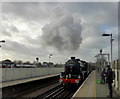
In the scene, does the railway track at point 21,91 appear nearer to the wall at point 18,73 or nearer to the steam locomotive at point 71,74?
the steam locomotive at point 71,74

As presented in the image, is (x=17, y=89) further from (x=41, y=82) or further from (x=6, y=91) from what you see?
(x=41, y=82)

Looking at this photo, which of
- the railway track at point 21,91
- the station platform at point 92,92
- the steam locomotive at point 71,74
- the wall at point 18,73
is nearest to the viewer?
the station platform at point 92,92

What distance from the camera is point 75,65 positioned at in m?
22.7

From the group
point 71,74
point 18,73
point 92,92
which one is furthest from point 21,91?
point 18,73

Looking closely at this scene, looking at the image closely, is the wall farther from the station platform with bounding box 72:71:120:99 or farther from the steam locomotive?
the station platform with bounding box 72:71:120:99

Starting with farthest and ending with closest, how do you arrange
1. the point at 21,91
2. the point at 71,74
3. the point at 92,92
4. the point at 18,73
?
the point at 18,73
the point at 71,74
the point at 21,91
the point at 92,92

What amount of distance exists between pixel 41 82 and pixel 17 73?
4.22 meters

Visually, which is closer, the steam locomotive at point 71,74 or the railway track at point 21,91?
the railway track at point 21,91

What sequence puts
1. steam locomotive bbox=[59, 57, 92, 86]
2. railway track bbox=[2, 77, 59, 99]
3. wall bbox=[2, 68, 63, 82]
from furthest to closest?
wall bbox=[2, 68, 63, 82]
steam locomotive bbox=[59, 57, 92, 86]
railway track bbox=[2, 77, 59, 99]

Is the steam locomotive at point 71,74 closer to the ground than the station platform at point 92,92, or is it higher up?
higher up

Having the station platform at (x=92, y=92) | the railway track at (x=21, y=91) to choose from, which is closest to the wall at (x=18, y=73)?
the railway track at (x=21, y=91)

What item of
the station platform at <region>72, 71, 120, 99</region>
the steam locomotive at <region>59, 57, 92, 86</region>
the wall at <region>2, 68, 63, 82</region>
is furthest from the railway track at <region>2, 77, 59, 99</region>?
the station platform at <region>72, 71, 120, 99</region>

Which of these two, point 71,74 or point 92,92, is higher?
point 71,74

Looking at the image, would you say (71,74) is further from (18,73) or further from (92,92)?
(18,73)
